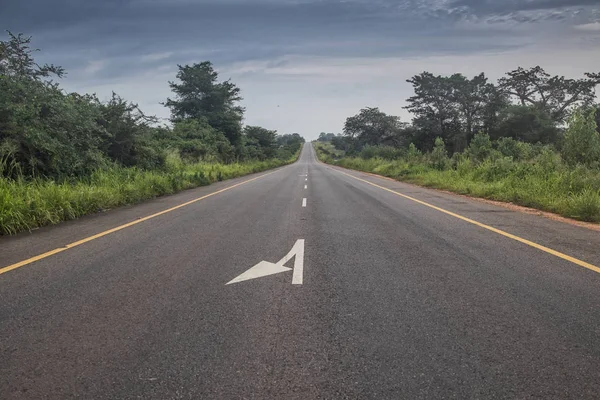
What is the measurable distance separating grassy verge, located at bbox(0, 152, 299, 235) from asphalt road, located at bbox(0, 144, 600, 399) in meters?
1.19

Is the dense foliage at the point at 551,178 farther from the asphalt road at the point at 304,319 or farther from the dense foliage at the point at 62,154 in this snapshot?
the dense foliage at the point at 62,154

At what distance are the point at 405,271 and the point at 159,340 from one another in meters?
A: 3.02

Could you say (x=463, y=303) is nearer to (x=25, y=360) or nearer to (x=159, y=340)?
(x=159, y=340)

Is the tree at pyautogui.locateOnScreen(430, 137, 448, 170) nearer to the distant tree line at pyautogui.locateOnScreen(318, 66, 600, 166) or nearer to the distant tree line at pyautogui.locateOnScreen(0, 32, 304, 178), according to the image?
the distant tree line at pyautogui.locateOnScreen(0, 32, 304, 178)

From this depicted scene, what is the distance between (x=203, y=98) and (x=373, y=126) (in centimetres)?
4641

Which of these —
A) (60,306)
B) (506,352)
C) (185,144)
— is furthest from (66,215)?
(185,144)

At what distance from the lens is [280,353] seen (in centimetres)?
285

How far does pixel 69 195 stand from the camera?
9859 mm

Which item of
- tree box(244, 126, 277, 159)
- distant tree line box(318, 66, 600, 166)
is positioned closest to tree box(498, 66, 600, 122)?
distant tree line box(318, 66, 600, 166)

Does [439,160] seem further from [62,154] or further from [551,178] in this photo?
[62,154]

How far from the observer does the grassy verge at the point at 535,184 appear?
31.6ft

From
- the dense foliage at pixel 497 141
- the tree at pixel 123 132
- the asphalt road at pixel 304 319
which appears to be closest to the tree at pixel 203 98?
the dense foliage at pixel 497 141

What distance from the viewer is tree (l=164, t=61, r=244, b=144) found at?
46.4 meters

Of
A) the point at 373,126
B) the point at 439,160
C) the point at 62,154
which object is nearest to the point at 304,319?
the point at 62,154
